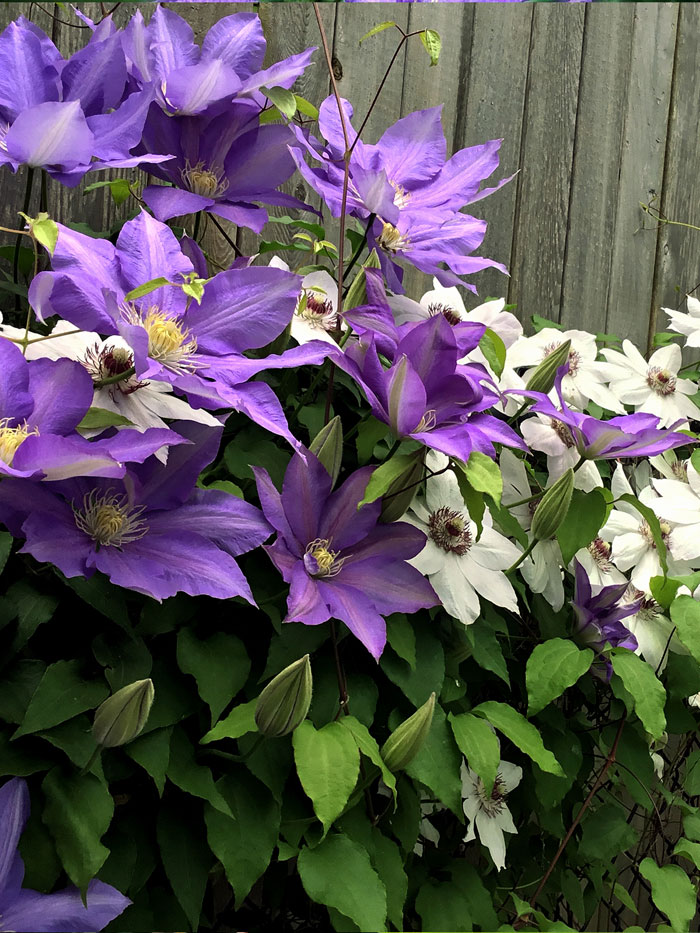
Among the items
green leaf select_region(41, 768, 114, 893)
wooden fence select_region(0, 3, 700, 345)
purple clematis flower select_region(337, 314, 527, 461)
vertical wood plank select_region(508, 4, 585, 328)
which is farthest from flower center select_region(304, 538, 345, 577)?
vertical wood plank select_region(508, 4, 585, 328)

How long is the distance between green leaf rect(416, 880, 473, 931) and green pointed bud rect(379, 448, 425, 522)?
0.38m

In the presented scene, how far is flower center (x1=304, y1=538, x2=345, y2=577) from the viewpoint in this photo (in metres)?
0.67

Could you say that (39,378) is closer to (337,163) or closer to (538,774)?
(337,163)

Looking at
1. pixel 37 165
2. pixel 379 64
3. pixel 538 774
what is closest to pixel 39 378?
pixel 37 165

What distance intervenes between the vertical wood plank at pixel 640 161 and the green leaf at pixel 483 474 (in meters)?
1.13

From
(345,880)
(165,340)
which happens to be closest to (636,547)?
(345,880)

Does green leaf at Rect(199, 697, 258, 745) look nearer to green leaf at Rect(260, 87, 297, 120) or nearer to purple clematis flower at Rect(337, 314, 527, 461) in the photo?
purple clematis flower at Rect(337, 314, 527, 461)

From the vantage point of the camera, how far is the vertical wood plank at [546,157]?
158 cm

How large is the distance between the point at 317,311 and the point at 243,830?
0.48m

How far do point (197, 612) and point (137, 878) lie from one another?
0.20 metres

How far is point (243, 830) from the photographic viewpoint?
64cm

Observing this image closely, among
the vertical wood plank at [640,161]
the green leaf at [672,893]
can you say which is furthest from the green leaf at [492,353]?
the vertical wood plank at [640,161]

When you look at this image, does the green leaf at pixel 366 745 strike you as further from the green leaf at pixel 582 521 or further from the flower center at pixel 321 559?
the green leaf at pixel 582 521

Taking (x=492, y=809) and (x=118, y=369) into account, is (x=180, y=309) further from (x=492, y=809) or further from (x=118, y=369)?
(x=492, y=809)
